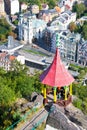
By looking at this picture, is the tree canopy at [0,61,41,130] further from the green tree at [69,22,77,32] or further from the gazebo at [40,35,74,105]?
the green tree at [69,22,77,32]

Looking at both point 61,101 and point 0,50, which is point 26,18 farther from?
point 61,101

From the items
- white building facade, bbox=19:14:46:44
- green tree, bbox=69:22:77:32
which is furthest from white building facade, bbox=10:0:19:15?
green tree, bbox=69:22:77:32

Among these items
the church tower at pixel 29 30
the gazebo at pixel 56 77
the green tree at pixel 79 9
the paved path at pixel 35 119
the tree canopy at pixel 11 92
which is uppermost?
the gazebo at pixel 56 77

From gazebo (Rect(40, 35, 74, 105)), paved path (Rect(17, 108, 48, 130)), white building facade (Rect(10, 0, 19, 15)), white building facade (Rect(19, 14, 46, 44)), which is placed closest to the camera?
paved path (Rect(17, 108, 48, 130))

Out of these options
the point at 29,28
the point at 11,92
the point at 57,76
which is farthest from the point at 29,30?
the point at 57,76

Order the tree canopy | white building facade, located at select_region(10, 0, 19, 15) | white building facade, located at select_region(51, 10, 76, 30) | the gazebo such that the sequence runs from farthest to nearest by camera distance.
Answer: white building facade, located at select_region(10, 0, 19, 15), white building facade, located at select_region(51, 10, 76, 30), the tree canopy, the gazebo

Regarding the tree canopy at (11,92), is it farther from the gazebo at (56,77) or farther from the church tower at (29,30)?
the church tower at (29,30)

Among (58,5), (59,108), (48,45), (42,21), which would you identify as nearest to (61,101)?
(59,108)

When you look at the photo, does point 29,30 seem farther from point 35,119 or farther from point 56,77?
point 35,119

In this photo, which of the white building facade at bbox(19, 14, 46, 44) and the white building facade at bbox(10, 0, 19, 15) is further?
the white building facade at bbox(10, 0, 19, 15)

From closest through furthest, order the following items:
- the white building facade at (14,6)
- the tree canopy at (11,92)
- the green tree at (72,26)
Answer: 1. the tree canopy at (11,92)
2. the green tree at (72,26)
3. the white building facade at (14,6)

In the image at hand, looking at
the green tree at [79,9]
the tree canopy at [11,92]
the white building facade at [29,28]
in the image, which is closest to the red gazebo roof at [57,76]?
the tree canopy at [11,92]
